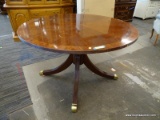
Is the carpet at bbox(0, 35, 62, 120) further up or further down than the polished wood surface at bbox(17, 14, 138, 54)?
further down

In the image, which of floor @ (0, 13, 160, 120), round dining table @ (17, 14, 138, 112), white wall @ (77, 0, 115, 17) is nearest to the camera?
round dining table @ (17, 14, 138, 112)

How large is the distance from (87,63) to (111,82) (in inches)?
15.3

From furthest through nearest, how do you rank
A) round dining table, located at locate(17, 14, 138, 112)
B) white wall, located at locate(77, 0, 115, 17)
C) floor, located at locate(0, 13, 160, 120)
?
1. white wall, located at locate(77, 0, 115, 17)
2. floor, located at locate(0, 13, 160, 120)
3. round dining table, located at locate(17, 14, 138, 112)

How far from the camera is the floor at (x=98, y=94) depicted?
1217 millimetres

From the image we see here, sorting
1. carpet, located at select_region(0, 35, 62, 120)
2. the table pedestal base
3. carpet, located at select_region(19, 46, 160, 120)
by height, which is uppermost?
the table pedestal base

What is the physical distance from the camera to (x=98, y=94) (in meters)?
1.44

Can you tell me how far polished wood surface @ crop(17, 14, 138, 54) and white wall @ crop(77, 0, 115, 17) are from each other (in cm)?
112

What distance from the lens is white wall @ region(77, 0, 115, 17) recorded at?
88.0 inches

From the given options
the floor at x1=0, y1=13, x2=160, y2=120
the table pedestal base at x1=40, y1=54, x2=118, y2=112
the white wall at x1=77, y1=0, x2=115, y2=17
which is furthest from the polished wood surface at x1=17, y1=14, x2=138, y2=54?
the white wall at x1=77, y1=0, x2=115, y2=17

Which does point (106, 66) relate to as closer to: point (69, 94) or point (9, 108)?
point (69, 94)

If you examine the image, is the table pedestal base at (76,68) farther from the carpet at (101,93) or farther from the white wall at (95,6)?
the white wall at (95,6)

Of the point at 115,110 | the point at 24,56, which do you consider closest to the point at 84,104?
the point at 115,110

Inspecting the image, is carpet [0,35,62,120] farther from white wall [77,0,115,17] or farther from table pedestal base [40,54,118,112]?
white wall [77,0,115,17]

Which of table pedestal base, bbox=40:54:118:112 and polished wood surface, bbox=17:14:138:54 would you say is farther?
table pedestal base, bbox=40:54:118:112
